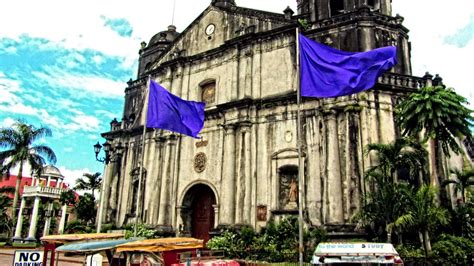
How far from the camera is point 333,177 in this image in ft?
50.4

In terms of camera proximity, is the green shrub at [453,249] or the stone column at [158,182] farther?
the stone column at [158,182]

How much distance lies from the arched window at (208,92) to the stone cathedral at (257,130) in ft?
0.18

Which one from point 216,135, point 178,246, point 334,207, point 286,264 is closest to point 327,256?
point 178,246

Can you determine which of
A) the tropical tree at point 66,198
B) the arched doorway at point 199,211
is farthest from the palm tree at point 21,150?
the arched doorway at point 199,211

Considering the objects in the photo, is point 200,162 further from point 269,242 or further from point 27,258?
point 27,258

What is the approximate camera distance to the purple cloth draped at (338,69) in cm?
1053

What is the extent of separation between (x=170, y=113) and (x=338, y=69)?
696cm

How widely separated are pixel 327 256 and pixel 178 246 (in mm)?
3999

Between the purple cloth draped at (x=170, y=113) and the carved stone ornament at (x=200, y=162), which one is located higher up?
the purple cloth draped at (x=170, y=113)

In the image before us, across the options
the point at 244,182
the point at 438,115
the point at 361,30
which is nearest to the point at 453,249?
the point at 438,115

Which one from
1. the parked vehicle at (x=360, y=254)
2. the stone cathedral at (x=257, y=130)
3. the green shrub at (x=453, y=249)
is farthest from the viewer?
the stone cathedral at (x=257, y=130)

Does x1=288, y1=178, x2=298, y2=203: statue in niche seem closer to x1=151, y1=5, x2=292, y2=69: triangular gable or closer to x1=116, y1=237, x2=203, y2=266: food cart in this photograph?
x1=116, y1=237, x2=203, y2=266: food cart

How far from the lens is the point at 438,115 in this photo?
13.5 m

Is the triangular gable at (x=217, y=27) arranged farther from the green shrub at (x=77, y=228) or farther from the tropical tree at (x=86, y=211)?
the tropical tree at (x=86, y=211)
